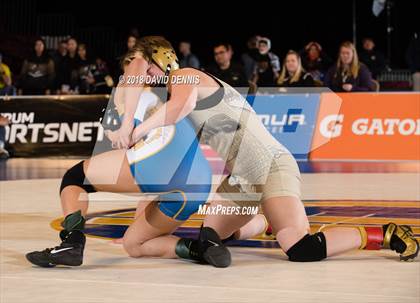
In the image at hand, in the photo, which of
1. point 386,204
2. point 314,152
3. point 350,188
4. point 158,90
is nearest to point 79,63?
point 314,152

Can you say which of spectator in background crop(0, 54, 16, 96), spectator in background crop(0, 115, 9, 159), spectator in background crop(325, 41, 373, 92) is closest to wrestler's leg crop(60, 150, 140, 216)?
spectator in background crop(325, 41, 373, 92)

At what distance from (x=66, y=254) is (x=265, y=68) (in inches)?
412

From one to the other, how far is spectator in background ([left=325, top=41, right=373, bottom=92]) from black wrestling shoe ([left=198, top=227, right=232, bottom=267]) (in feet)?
28.1

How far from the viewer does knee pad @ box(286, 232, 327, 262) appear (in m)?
6.34

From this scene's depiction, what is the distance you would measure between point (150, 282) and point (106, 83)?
11.9 meters

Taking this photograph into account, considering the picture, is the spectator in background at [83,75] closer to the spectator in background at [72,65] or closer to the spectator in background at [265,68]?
the spectator in background at [72,65]

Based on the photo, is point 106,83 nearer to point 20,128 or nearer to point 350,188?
point 20,128

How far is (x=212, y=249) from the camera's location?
6289mm

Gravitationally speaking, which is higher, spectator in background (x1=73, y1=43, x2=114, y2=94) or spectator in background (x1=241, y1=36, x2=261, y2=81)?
spectator in background (x1=241, y1=36, x2=261, y2=81)

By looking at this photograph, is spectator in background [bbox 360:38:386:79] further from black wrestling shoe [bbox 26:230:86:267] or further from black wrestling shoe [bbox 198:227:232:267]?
black wrestling shoe [bbox 26:230:86:267]

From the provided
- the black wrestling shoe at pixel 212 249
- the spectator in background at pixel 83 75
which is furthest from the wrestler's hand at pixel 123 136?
the spectator in background at pixel 83 75

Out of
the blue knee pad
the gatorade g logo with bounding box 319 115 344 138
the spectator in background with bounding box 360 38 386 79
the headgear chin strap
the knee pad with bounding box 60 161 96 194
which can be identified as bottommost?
the gatorade g logo with bounding box 319 115 344 138

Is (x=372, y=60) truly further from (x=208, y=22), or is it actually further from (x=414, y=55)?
(x=208, y=22)

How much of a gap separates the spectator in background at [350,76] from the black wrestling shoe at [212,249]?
28.1 feet
